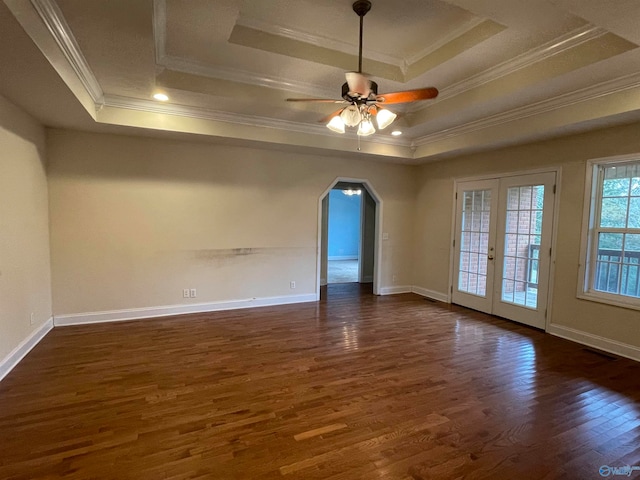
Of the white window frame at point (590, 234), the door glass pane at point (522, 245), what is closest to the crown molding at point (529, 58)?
the white window frame at point (590, 234)

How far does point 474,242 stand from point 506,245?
0.61m

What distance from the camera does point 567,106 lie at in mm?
3746

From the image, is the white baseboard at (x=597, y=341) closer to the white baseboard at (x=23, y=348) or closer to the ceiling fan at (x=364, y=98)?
the ceiling fan at (x=364, y=98)

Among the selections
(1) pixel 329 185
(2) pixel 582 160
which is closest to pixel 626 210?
(2) pixel 582 160

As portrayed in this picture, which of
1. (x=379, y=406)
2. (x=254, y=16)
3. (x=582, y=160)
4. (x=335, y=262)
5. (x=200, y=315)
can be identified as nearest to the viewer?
(x=379, y=406)

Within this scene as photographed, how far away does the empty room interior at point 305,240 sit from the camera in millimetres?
2260

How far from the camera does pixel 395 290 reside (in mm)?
6746

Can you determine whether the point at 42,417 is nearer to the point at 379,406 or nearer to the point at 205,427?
the point at 205,427

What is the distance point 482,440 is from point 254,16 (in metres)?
3.82

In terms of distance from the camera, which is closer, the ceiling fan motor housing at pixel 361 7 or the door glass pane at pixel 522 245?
the ceiling fan motor housing at pixel 361 7

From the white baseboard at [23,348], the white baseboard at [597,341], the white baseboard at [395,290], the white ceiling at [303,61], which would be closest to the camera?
the white ceiling at [303,61]

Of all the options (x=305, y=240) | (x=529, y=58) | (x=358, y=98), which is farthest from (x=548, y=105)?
(x=305, y=240)

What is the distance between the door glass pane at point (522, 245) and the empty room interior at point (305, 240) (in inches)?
1.3

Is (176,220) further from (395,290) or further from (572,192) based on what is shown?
(572,192)
